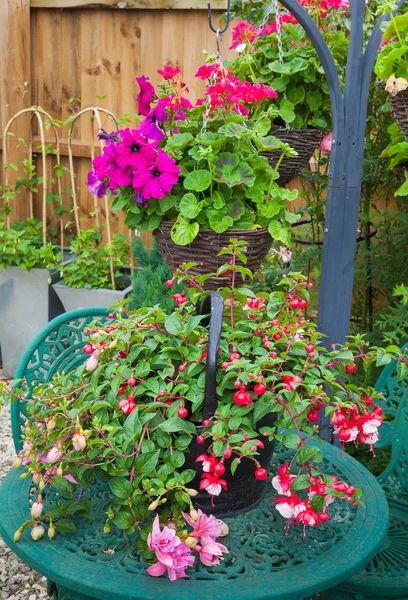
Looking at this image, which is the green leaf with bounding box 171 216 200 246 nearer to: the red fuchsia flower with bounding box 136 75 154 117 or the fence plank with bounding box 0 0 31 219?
the red fuchsia flower with bounding box 136 75 154 117

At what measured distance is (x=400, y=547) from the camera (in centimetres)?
161

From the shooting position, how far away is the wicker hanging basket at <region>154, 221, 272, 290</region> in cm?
177

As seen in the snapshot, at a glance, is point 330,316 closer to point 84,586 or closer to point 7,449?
point 84,586

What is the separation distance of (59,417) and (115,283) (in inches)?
93.0

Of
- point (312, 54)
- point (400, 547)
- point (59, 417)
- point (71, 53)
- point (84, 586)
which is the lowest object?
point (400, 547)

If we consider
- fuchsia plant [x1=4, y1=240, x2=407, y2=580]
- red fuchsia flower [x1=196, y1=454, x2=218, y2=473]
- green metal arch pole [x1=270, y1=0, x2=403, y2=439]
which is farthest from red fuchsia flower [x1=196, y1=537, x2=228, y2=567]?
green metal arch pole [x1=270, y1=0, x2=403, y2=439]

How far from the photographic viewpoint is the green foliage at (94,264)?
3.35m

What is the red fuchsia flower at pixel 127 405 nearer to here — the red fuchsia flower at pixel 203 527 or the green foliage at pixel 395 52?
the red fuchsia flower at pixel 203 527

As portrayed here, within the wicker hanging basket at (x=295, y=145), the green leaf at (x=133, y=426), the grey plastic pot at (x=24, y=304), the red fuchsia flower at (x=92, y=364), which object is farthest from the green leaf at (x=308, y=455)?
the grey plastic pot at (x=24, y=304)

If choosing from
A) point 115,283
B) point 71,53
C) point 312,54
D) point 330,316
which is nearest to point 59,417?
point 330,316

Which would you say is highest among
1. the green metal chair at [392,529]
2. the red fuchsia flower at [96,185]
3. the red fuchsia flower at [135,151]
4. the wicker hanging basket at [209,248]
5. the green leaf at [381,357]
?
the red fuchsia flower at [135,151]

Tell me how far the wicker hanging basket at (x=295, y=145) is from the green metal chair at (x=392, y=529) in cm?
65

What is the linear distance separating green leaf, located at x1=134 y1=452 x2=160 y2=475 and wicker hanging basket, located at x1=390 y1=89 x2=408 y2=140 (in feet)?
3.56

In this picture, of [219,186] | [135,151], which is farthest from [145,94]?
[219,186]
